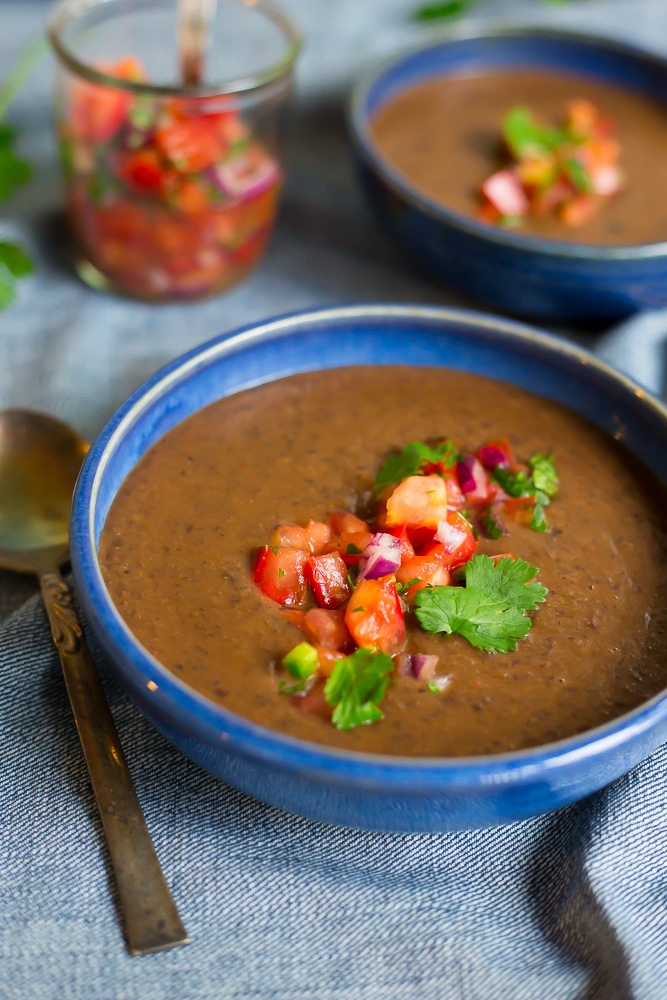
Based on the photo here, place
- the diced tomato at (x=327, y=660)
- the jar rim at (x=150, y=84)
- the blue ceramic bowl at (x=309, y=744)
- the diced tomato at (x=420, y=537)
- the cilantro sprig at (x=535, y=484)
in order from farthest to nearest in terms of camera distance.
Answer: the jar rim at (x=150, y=84) < the cilantro sprig at (x=535, y=484) < the diced tomato at (x=420, y=537) < the diced tomato at (x=327, y=660) < the blue ceramic bowl at (x=309, y=744)

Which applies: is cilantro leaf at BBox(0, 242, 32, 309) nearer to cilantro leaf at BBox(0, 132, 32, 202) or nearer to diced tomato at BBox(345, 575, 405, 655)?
cilantro leaf at BBox(0, 132, 32, 202)

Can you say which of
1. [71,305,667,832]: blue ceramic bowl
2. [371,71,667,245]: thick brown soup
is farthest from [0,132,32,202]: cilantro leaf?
[71,305,667,832]: blue ceramic bowl

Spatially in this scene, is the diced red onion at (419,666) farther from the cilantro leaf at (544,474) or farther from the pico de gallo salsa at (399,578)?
the cilantro leaf at (544,474)

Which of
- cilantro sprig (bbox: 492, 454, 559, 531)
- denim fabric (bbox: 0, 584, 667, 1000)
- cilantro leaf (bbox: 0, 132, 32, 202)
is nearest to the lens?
denim fabric (bbox: 0, 584, 667, 1000)

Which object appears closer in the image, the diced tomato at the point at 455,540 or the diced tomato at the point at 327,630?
the diced tomato at the point at 327,630

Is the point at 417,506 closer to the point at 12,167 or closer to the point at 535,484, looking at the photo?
the point at 535,484

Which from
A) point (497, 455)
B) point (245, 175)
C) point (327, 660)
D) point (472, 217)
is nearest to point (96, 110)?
point (245, 175)

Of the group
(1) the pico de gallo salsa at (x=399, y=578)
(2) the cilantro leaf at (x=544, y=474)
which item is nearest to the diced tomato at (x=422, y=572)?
(1) the pico de gallo salsa at (x=399, y=578)
